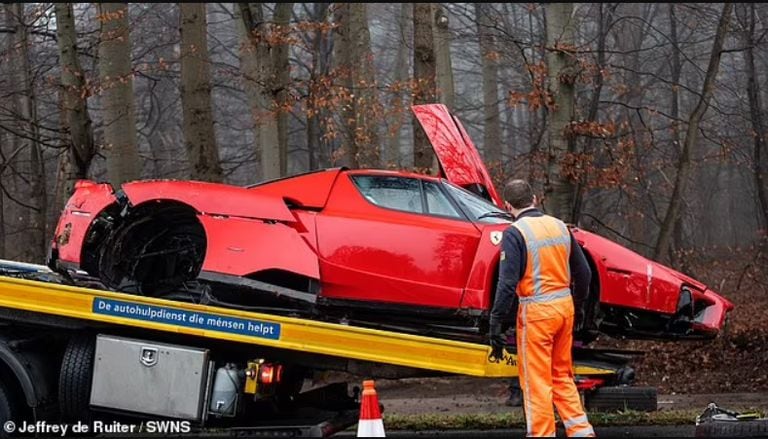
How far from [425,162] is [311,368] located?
24.3ft

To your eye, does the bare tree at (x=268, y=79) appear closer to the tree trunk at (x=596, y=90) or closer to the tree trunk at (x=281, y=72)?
the tree trunk at (x=281, y=72)

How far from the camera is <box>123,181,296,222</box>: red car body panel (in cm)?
715

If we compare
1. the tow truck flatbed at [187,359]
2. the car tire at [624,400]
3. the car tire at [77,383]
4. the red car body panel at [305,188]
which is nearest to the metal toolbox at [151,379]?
the tow truck flatbed at [187,359]

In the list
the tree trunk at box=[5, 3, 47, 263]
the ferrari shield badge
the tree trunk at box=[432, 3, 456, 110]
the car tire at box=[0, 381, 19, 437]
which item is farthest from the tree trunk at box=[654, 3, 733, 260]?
the car tire at box=[0, 381, 19, 437]

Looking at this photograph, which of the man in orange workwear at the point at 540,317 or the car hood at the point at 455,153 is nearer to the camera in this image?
the man in orange workwear at the point at 540,317

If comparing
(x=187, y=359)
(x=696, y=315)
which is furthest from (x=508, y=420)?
(x=187, y=359)

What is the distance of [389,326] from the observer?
712 centimetres

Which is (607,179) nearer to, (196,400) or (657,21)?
(196,400)

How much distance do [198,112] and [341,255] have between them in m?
6.31

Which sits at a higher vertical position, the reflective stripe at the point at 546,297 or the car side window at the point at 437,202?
the car side window at the point at 437,202

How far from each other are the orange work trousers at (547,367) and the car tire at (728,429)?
Answer: 1.29 meters

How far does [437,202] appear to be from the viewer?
24.1ft

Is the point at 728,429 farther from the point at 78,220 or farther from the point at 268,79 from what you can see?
the point at 268,79

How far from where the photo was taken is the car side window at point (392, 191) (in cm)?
735
